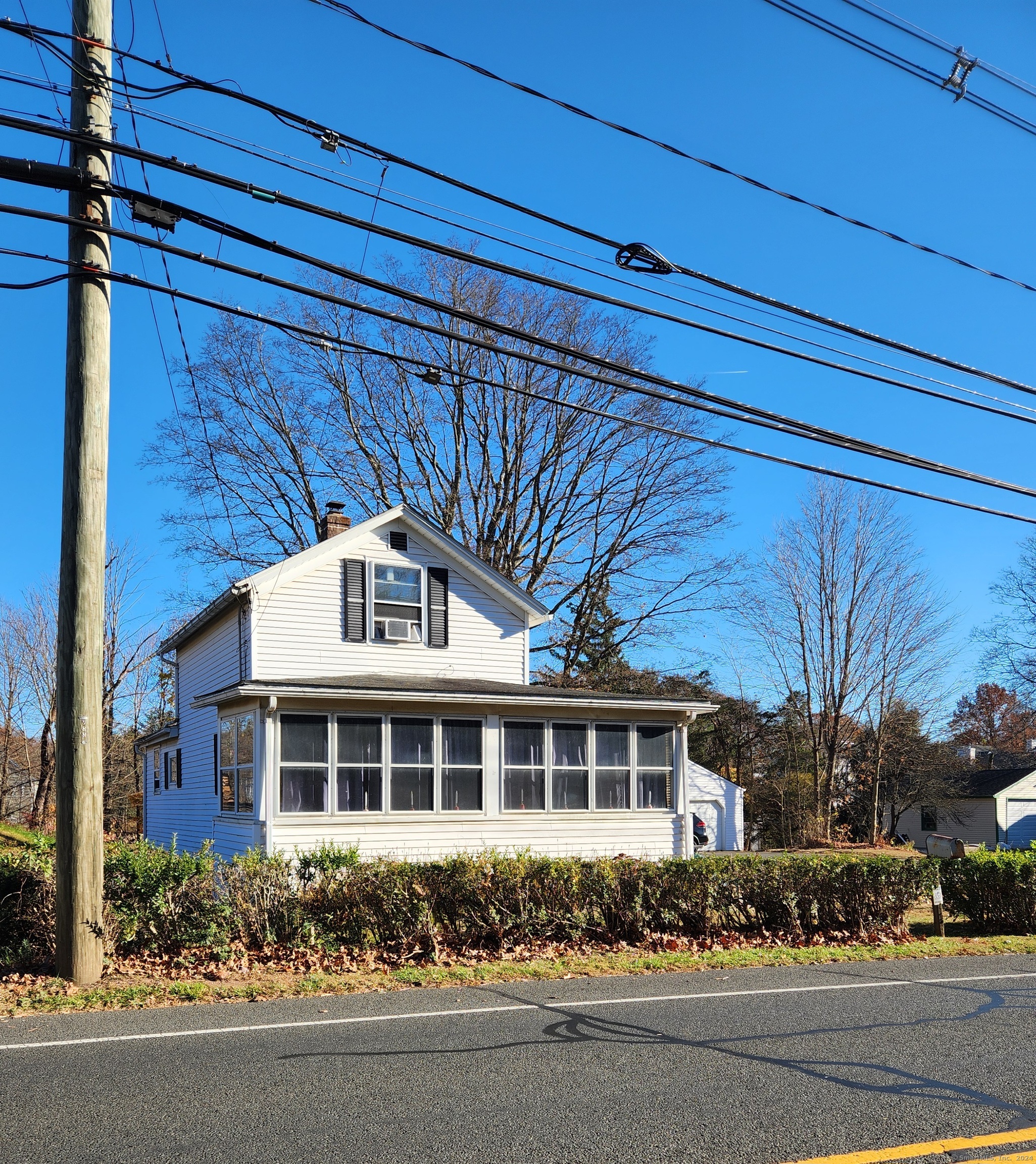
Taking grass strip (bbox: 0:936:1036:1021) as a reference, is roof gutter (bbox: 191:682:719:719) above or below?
above

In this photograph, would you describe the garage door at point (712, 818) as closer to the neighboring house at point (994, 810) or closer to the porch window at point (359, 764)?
the neighboring house at point (994, 810)

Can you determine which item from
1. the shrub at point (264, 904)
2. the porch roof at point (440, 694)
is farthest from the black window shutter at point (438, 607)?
the shrub at point (264, 904)

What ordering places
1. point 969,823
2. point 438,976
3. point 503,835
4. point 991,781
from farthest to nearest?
point 969,823
point 991,781
point 503,835
point 438,976

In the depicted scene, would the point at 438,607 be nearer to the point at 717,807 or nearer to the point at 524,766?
the point at 524,766

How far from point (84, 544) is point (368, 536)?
1118 cm

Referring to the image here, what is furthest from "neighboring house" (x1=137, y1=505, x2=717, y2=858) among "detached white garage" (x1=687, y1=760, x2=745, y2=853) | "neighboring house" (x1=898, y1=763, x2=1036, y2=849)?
"neighboring house" (x1=898, y1=763, x2=1036, y2=849)

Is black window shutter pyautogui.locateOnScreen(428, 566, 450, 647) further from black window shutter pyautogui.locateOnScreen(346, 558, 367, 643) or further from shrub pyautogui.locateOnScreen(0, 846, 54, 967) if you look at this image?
shrub pyautogui.locateOnScreen(0, 846, 54, 967)

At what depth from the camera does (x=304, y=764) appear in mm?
17156

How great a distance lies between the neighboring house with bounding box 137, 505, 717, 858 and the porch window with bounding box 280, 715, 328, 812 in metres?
0.03

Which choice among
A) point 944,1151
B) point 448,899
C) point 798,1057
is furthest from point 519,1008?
point 944,1151

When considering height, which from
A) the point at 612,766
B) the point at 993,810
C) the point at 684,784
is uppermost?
the point at 612,766

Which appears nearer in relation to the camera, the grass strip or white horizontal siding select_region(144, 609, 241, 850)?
the grass strip

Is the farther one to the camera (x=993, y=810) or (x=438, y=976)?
(x=993, y=810)

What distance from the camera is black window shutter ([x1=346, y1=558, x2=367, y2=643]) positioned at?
20141 millimetres
